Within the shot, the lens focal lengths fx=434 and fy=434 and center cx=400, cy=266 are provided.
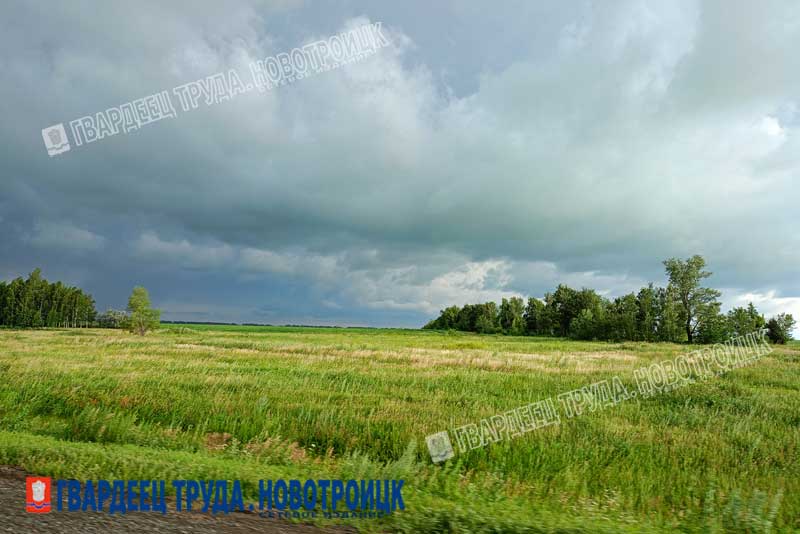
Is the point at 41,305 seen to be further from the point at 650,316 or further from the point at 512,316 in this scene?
the point at 650,316

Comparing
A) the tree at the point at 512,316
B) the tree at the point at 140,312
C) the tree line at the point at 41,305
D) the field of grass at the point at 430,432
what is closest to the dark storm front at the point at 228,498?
the field of grass at the point at 430,432

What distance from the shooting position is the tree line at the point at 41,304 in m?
118

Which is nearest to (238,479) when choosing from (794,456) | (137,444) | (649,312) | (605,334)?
(137,444)

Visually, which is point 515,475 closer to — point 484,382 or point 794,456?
point 794,456

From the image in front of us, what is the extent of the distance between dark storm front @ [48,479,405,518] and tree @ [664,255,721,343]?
292 feet

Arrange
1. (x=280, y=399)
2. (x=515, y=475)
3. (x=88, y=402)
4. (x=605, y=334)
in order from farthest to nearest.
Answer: (x=605, y=334), (x=280, y=399), (x=88, y=402), (x=515, y=475)

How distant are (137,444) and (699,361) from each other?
36.0 metres

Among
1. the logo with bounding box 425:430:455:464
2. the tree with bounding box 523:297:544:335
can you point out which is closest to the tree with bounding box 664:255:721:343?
the tree with bounding box 523:297:544:335

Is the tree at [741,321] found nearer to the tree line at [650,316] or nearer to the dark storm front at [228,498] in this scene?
the tree line at [650,316]

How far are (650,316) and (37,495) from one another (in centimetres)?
10287

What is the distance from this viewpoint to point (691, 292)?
79.0m

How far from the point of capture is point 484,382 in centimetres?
2094

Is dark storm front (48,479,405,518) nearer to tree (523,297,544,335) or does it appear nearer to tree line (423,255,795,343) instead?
tree line (423,255,795,343)

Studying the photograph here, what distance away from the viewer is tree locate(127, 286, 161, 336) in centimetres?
7188
